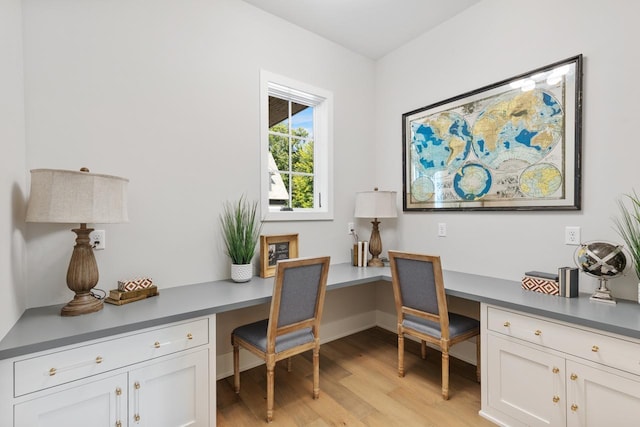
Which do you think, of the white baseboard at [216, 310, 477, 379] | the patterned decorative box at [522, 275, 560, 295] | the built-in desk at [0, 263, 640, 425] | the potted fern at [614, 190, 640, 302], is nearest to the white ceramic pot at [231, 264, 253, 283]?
the built-in desk at [0, 263, 640, 425]

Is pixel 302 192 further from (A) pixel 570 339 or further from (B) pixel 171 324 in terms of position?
(A) pixel 570 339

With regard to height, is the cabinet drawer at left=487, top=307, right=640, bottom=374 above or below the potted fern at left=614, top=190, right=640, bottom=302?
below

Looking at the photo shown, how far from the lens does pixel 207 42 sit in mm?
2176

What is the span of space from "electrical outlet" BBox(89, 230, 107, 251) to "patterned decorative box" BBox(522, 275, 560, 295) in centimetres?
256

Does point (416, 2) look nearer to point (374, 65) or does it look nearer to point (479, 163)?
point (374, 65)

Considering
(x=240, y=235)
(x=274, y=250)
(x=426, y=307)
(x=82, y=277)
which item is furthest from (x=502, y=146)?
(x=82, y=277)

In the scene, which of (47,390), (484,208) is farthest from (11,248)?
(484,208)

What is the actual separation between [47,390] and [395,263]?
74.4 inches

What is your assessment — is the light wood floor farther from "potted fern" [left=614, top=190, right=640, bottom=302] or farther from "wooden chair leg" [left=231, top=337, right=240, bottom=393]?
"potted fern" [left=614, top=190, right=640, bottom=302]

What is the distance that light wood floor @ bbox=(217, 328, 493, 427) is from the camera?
178 centimetres

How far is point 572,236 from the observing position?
6.25 feet

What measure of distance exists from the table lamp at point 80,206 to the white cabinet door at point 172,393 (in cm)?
44

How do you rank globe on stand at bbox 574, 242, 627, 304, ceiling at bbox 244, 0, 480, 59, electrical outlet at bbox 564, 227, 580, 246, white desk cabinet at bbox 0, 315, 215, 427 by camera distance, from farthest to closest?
ceiling at bbox 244, 0, 480, 59 → electrical outlet at bbox 564, 227, 580, 246 → globe on stand at bbox 574, 242, 627, 304 → white desk cabinet at bbox 0, 315, 215, 427

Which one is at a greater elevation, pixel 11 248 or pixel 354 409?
pixel 11 248
